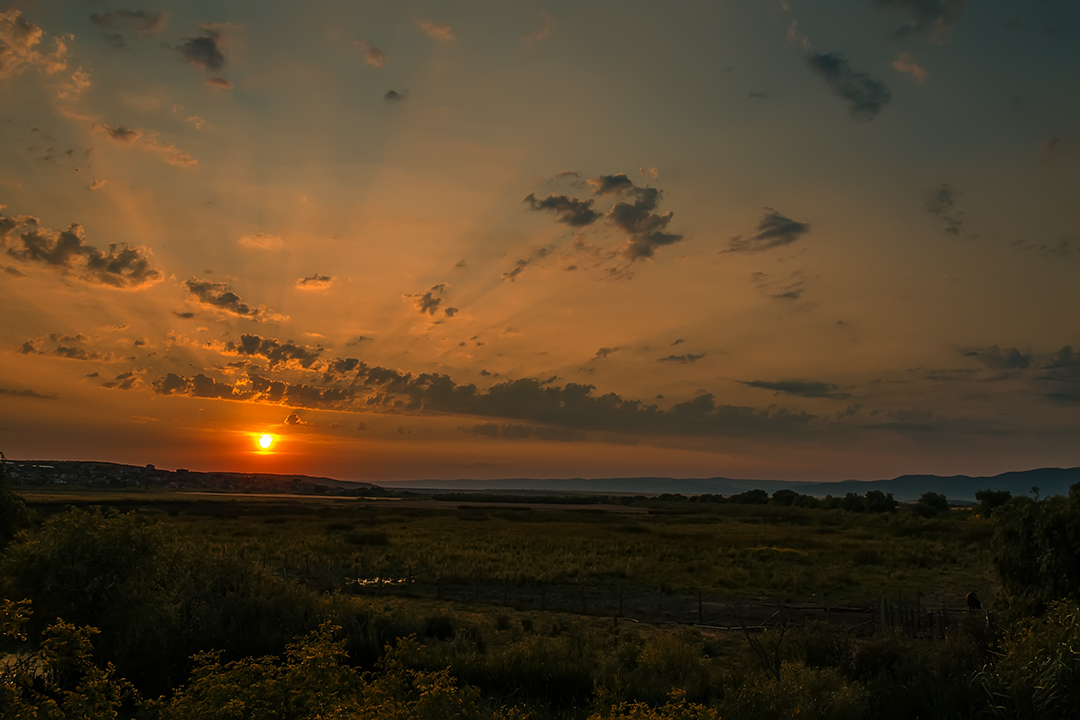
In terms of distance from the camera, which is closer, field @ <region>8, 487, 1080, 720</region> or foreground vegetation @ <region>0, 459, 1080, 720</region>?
foreground vegetation @ <region>0, 459, 1080, 720</region>

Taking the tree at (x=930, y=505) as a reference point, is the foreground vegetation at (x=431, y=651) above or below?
above

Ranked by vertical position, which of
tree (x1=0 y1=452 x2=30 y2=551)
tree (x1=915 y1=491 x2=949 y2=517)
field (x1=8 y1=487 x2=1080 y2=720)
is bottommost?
tree (x1=915 y1=491 x2=949 y2=517)

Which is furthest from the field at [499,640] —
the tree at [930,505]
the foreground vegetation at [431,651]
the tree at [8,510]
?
the tree at [930,505]

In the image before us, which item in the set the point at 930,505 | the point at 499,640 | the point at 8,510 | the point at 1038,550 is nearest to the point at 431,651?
the point at 499,640

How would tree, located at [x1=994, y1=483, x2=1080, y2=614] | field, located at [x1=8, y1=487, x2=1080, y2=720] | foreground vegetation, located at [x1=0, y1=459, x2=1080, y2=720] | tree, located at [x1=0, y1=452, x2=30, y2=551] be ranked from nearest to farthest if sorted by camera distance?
foreground vegetation, located at [x1=0, y1=459, x2=1080, y2=720] < field, located at [x1=8, y1=487, x2=1080, y2=720] < tree, located at [x1=0, y1=452, x2=30, y2=551] < tree, located at [x1=994, y1=483, x2=1080, y2=614]

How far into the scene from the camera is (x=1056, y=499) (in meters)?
19.9

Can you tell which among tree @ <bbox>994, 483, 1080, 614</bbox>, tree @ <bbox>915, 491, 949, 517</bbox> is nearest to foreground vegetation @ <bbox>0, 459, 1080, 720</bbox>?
tree @ <bbox>994, 483, 1080, 614</bbox>

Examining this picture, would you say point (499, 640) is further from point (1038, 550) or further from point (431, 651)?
point (1038, 550)

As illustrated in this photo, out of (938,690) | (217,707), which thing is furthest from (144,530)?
(938,690)

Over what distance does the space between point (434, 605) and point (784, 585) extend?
19757 millimetres

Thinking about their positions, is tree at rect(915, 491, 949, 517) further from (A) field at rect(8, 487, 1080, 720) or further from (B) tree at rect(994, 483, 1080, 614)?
(B) tree at rect(994, 483, 1080, 614)

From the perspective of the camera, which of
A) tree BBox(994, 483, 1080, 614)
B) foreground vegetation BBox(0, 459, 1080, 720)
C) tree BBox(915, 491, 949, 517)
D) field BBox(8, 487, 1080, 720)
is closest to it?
foreground vegetation BBox(0, 459, 1080, 720)

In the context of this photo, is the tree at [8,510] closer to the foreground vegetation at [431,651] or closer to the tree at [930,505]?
the foreground vegetation at [431,651]

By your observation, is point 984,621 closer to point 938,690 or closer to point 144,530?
point 938,690
